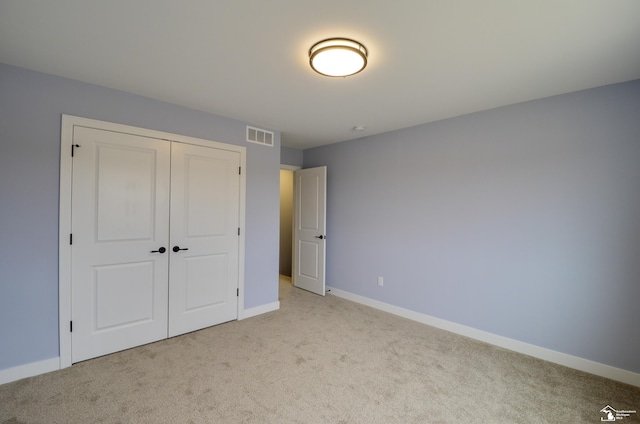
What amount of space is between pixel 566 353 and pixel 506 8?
115 inches

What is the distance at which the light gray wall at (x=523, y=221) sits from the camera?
7.75 feet

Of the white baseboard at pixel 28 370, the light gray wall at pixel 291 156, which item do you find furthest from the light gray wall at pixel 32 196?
the light gray wall at pixel 291 156

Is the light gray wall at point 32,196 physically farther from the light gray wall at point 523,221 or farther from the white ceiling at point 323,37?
the light gray wall at point 523,221

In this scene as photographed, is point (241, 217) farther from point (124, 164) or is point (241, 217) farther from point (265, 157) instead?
point (124, 164)

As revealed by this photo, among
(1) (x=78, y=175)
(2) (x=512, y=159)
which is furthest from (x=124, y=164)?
(2) (x=512, y=159)

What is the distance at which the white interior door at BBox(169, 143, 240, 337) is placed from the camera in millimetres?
3039

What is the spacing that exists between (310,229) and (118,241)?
2.74 metres

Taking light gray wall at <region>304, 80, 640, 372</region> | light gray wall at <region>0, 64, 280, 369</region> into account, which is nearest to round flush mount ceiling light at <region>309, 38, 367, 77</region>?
light gray wall at <region>304, 80, 640, 372</region>

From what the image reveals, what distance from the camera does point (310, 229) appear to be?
4.77 meters

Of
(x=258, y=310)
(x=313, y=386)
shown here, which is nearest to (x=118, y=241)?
(x=258, y=310)

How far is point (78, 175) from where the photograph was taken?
8.11ft

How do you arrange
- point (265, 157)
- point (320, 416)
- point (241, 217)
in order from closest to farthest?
point (320, 416) → point (241, 217) → point (265, 157)

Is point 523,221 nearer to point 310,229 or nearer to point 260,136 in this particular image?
point 310,229

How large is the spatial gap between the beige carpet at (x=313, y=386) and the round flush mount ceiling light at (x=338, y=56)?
2404 millimetres
